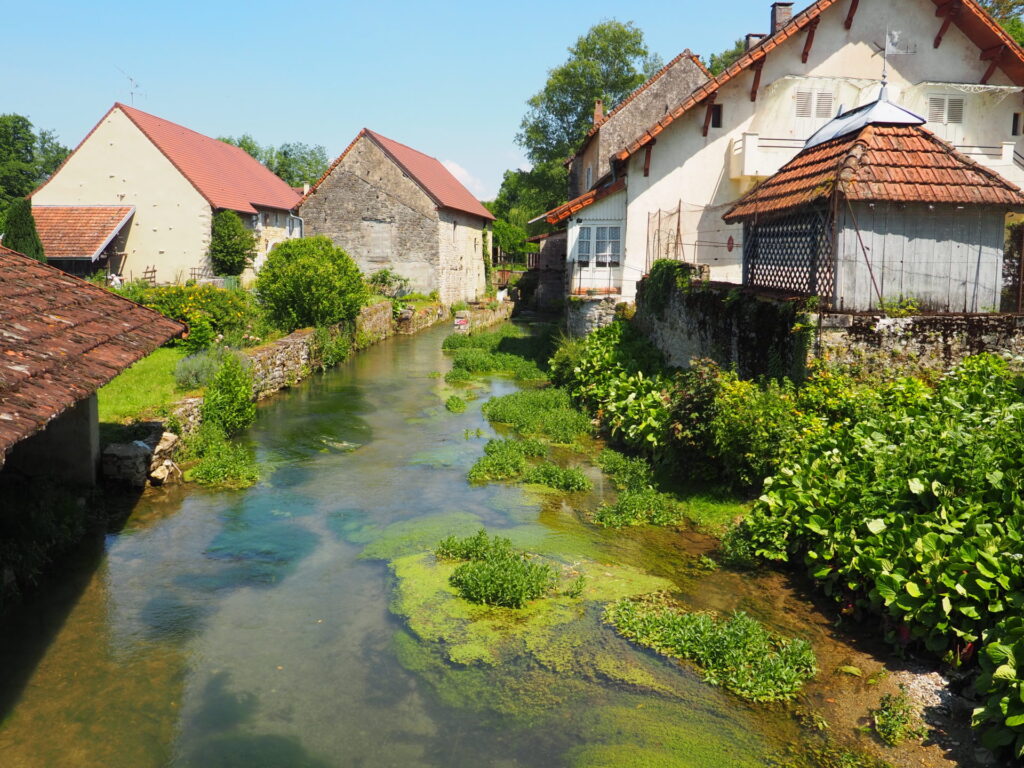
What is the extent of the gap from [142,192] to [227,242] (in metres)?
4.35

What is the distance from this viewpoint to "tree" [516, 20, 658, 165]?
167 feet

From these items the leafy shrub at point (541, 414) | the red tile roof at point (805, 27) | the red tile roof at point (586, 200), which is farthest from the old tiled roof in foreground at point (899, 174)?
the red tile roof at point (586, 200)

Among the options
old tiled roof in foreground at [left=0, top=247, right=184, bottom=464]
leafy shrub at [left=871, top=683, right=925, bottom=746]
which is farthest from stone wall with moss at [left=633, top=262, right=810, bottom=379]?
old tiled roof in foreground at [left=0, top=247, right=184, bottom=464]

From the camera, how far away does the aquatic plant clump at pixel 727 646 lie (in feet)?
23.1

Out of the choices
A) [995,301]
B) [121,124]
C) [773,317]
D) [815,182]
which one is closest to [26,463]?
[773,317]

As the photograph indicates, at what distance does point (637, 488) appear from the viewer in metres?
12.4

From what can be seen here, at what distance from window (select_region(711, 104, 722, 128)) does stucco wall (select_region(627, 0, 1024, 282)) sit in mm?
137

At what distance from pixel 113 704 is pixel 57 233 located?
32358mm

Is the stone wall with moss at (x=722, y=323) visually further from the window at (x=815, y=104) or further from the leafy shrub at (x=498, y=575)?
the window at (x=815, y=104)

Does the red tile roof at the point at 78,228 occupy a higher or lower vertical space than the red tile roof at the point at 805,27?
lower

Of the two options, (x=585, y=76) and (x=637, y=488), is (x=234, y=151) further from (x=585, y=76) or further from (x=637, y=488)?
(x=637, y=488)

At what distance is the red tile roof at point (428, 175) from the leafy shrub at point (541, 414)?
→ 21931 millimetres

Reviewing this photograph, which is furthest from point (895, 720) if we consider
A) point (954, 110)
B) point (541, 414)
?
point (954, 110)

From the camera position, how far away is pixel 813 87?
2198 centimetres
